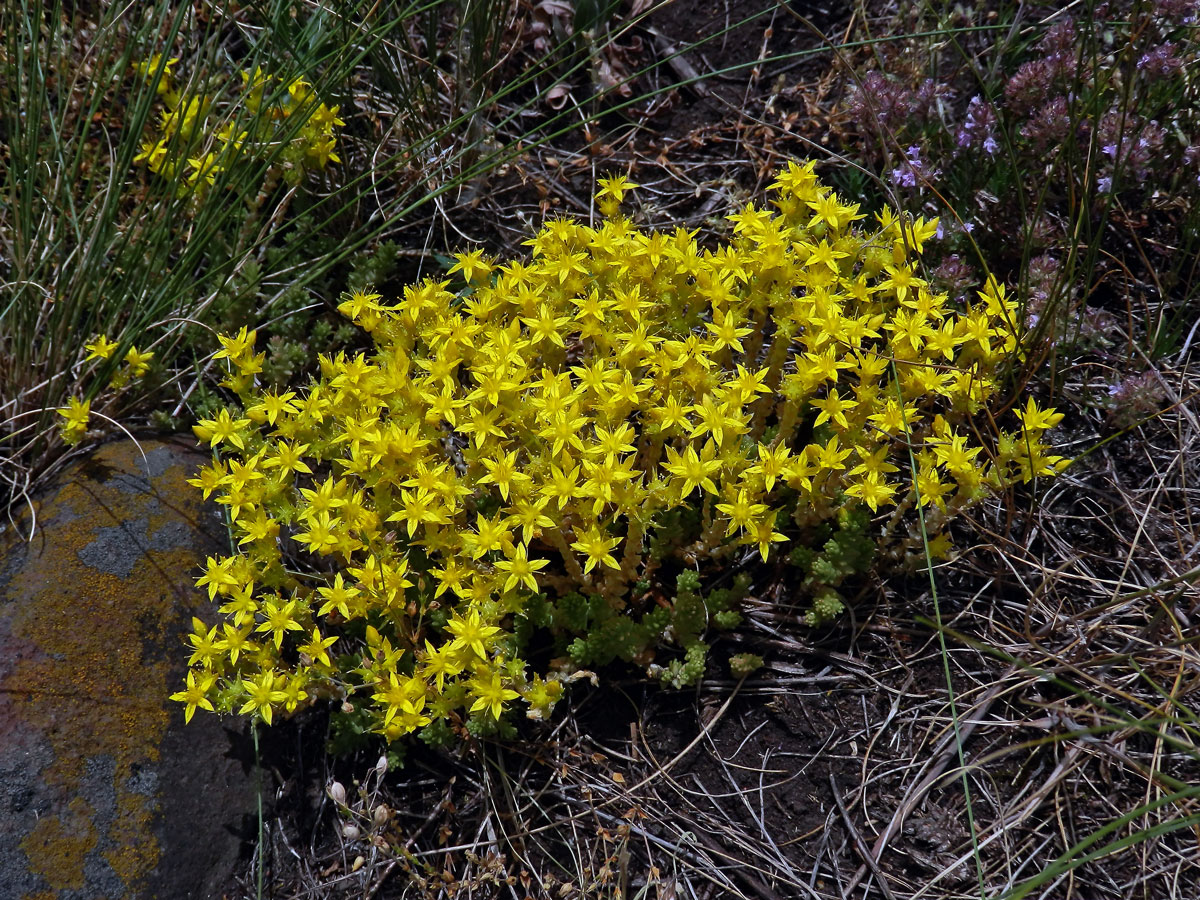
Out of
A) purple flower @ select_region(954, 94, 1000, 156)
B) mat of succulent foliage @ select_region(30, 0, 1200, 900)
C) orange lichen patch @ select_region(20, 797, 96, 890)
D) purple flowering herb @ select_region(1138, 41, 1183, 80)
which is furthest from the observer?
purple flower @ select_region(954, 94, 1000, 156)

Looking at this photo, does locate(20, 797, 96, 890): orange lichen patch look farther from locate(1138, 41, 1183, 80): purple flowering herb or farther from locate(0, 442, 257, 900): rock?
locate(1138, 41, 1183, 80): purple flowering herb

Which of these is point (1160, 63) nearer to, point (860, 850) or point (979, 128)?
point (979, 128)

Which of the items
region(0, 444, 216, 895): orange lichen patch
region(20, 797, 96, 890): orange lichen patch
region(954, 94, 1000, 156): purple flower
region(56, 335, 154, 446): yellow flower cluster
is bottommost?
region(20, 797, 96, 890): orange lichen patch

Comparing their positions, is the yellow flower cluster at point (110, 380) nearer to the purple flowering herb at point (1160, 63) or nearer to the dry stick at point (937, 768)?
the dry stick at point (937, 768)

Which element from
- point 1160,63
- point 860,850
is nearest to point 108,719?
point 860,850

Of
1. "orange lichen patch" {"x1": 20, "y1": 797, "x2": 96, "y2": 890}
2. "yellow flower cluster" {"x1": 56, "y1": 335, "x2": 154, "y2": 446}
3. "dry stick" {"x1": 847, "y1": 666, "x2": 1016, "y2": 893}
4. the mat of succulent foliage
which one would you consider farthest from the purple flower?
"orange lichen patch" {"x1": 20, "y1": 797, "x2": 96, "y2": 890}

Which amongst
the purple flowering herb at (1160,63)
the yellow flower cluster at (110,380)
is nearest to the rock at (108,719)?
the yellow flower cluster at (110,380)

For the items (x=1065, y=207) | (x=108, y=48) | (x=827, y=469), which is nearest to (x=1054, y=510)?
(x=827, y=469)

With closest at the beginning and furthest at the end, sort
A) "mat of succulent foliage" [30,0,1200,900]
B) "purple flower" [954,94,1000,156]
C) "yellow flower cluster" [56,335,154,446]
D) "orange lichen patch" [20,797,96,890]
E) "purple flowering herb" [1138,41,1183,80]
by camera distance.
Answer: "orange lichen patch" [20,797,96,890] → "mat of succulent foliage" [30,0,1200,900] → "yellow flower cluster" [56,335,154,446] → "purple flowering herb" [1138,41,1183,80] → "purple flower" [954,94,1000,156]

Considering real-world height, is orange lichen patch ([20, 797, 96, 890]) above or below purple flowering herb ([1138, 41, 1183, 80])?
below
